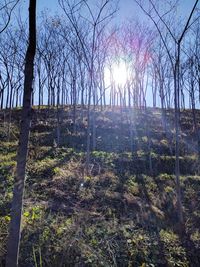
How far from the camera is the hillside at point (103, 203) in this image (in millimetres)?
6238

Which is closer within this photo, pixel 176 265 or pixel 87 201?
pixel 176 265

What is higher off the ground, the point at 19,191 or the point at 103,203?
the point at 19,191

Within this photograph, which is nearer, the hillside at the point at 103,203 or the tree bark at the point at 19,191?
the tree bark at the point at 19,191

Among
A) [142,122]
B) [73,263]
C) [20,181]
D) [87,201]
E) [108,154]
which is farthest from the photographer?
[142,122]

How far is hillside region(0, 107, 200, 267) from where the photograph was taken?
624cm

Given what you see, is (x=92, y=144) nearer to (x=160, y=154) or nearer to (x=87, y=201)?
(x=160, y=154)

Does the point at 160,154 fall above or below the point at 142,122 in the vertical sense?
below

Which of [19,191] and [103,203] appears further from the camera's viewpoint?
[103,203]

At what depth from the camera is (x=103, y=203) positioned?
9242mm

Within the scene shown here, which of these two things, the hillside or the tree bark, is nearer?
the tree bark

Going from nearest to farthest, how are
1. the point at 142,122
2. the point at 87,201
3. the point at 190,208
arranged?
the point at 87,201 < the point at 190,208 < the point at 142,122

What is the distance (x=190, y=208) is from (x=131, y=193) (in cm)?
232

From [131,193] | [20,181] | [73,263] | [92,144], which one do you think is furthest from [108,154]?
[20,181]

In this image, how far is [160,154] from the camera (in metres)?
17.0
